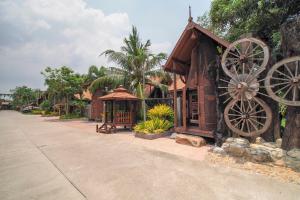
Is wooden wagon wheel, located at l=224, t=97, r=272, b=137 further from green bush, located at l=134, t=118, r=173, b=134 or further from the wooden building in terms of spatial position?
green bush, located at l=134, t=118, r=173, b=134

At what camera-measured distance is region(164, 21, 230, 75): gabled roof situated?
6661 mm

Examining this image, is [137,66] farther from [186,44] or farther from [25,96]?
[25,96]

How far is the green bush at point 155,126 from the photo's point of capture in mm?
9098

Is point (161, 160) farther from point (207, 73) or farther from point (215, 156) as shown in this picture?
point (207, 73)

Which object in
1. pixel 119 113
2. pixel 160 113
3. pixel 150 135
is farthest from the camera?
pixel 119 113

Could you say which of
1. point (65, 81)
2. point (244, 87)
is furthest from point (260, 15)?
point (65, 81)

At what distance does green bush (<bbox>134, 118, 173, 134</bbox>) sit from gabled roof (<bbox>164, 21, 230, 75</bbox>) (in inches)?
116

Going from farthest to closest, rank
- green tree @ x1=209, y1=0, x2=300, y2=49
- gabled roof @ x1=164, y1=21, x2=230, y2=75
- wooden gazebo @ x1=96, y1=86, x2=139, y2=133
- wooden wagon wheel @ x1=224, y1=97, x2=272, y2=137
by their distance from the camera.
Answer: wooden gazebo @ x1=96, y1=86, x2=139, y2=133 → green tree @ x1=209, y1=0, x2=300, y2=49 → gabled roof @ x1=164, y1=21, x2=230, y2=75 → wooden wagon wheel @ x1=224, y1=97, x2=272, y2=137

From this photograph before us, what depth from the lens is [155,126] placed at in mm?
9398

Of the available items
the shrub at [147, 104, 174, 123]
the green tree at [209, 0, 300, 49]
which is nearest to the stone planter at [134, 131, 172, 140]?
the shrub at [147, 104, 174, 123]

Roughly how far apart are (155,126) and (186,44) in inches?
179

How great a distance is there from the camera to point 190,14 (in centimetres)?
721

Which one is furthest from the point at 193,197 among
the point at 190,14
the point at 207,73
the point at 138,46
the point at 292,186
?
the point at 138,46

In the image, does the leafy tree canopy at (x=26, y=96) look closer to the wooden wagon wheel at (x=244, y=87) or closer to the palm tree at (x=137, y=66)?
the palm tree at (x=137, y=66)
